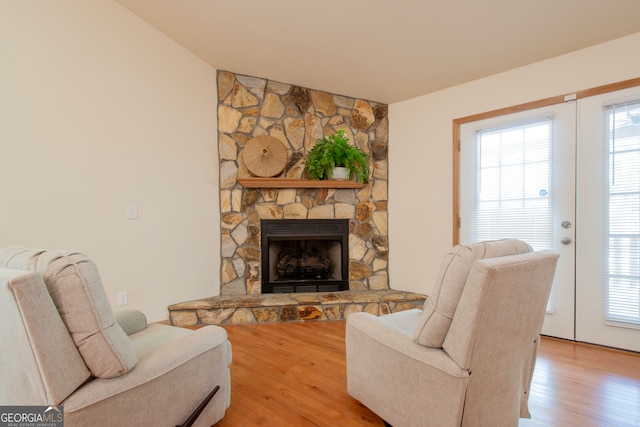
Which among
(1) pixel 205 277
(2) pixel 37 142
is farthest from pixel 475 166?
(2) pixel 37 142

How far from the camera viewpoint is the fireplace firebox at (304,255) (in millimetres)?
3566

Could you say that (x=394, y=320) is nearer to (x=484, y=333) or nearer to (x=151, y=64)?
(x=484, y=333)

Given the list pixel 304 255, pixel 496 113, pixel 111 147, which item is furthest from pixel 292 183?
pixel 496 113

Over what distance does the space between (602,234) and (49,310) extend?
3613mm

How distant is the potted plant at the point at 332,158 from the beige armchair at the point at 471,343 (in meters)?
2.26

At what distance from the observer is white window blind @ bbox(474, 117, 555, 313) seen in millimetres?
2820

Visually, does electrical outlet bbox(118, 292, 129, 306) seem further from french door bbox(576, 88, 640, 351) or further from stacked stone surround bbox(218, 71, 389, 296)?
french door bbox(576, 88, 640, 351)

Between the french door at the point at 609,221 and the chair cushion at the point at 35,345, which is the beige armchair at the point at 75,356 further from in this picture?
the french door at the point at 609,221

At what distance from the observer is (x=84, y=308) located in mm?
1018

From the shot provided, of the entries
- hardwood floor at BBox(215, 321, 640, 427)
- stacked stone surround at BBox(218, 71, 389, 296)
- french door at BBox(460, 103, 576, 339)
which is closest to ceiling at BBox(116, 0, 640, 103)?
stacked stone surround at BBox(218, 71, 389, 296)

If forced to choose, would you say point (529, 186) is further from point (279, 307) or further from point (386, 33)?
point (279, 307)

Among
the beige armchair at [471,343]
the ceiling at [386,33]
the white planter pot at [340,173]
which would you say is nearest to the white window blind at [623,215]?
the ceiling at [386,33]

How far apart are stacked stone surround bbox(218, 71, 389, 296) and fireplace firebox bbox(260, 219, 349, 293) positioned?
8cm

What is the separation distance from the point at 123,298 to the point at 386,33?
10.4 feet
